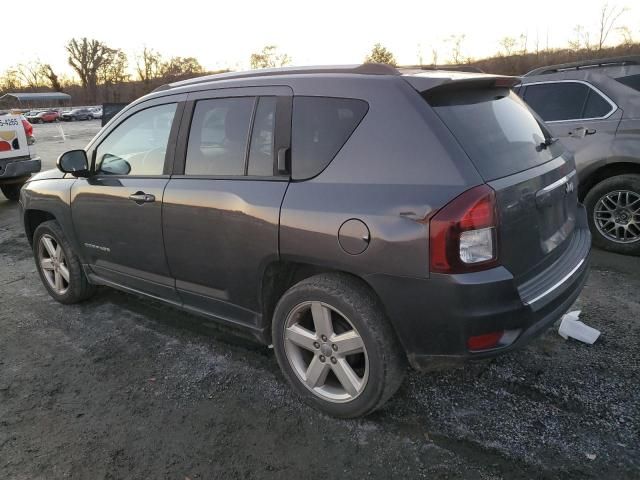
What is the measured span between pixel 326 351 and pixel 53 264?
3027mm

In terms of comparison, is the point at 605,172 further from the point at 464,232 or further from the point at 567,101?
the point at 464,232

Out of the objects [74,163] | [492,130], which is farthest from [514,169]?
[74,163]

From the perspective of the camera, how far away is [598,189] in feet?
16.3

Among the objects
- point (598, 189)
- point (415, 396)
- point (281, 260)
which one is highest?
point (281, 260)

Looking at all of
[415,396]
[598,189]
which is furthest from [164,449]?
[598,189]

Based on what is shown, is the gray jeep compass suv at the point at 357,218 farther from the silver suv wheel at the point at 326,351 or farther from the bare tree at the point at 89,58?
the bare tree at the point at 89,58

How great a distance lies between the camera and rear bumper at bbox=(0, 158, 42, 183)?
26.2ft

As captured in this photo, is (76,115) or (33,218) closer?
(33,218)

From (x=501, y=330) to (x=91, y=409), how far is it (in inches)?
91.9

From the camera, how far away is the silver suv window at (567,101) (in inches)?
199

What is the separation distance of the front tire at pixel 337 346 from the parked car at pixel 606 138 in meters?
3.36

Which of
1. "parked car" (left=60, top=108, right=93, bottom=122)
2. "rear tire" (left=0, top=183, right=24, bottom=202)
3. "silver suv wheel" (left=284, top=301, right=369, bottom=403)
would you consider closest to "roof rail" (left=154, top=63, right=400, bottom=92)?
"silver suv wheel" (left=284, top=301, right=369, bottom=403)

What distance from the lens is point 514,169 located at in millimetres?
2354

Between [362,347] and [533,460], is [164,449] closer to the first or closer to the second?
[362,347]
